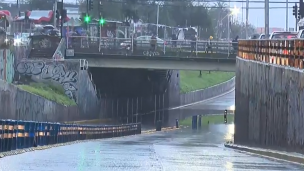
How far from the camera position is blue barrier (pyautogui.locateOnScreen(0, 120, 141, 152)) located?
22033 mm

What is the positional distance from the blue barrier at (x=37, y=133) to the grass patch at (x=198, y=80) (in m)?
53.3

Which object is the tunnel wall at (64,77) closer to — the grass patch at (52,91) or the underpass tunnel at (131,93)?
the grass patch at (52,91)

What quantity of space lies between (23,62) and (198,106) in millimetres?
38212

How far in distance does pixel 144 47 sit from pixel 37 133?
41282mm

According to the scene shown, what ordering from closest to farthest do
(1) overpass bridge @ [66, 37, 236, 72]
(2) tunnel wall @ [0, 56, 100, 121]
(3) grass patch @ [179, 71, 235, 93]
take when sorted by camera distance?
(2) tunnel wall @ [0, 56, 100, 121], (1) overpass bridge @ [66, 37, 236, 72], (3) grass patch @ [179, 71, 235, 93]

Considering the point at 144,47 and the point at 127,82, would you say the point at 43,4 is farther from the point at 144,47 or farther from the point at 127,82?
the point at 144,47

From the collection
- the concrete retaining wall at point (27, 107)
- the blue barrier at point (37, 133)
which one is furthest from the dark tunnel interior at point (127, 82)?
the blue barrier at point (37, 133)

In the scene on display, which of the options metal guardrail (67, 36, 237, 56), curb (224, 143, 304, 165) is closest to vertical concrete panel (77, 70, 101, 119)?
metal guardrail (67, 36, 237, 56)

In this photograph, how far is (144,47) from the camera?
6769 cm

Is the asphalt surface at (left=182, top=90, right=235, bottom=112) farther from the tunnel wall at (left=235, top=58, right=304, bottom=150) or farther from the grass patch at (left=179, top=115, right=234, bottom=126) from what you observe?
the tunnel wall at (left=235, top=58, right=304, bottom=150)

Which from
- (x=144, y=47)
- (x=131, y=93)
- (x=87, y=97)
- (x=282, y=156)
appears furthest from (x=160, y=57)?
(x=282, y=156)

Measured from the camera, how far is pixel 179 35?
107m

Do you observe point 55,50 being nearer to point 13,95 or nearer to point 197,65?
point 197,65

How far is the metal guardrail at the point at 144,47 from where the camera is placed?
65.6 m
